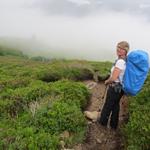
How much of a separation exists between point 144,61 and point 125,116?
280cm

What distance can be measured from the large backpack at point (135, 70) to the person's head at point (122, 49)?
175 mm

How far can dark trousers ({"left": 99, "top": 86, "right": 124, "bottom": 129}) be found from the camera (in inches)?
472

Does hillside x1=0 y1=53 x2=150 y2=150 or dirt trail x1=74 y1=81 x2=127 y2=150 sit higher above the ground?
hillside x1=0 y1=53 x2=150 y2=150

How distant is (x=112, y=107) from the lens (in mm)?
12312

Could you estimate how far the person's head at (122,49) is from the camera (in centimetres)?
1144

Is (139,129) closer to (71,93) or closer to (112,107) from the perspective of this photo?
(112,107)

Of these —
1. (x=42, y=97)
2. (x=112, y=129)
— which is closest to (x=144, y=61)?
(x=112, y=129)

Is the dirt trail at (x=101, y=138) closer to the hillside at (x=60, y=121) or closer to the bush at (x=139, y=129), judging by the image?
the hillside at (x=60, y=121)

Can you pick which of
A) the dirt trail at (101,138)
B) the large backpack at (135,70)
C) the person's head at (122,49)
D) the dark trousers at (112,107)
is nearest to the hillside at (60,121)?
the dirt trail at (101,138)

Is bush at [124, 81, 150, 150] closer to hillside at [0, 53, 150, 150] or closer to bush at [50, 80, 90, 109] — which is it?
hillside at [0, 53, 150, 150]

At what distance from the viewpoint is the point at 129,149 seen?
10.2m

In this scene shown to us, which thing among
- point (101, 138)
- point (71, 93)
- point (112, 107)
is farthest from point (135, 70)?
point (71, 93)

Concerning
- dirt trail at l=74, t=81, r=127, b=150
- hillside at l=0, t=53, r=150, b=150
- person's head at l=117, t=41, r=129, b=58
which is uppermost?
person's head at l=117, t=41, r=129, b=58

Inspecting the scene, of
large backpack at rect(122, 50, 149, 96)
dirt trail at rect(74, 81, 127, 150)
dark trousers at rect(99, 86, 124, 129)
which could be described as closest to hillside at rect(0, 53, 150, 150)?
dirt trail at rect(74, 81, 127, 150)
